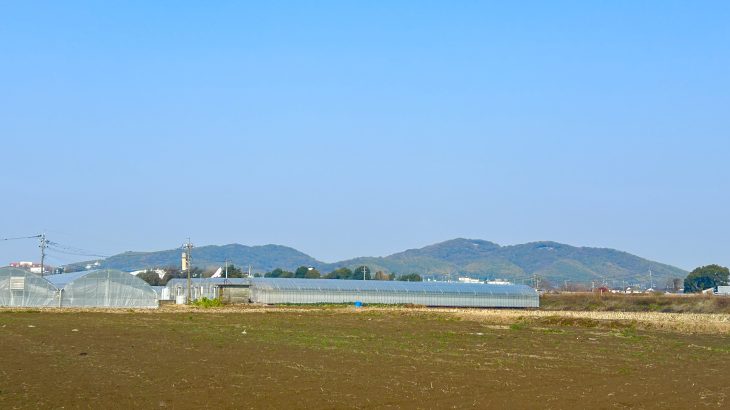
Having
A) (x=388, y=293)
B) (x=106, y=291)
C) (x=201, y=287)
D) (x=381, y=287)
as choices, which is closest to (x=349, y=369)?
(x=106, y=291)

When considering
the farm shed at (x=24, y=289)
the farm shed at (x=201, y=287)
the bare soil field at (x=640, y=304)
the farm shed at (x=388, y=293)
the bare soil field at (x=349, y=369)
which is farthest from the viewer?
the bare soil field at (x=640, y=304)

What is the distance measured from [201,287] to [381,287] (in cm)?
2109

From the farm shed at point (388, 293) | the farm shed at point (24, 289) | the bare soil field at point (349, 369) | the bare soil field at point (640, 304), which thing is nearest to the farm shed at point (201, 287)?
the farm shed at point (388, 293)

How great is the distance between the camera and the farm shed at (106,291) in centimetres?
7144

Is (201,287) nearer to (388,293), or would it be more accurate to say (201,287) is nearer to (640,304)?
(388,293)

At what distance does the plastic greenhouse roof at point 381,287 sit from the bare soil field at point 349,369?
161ft

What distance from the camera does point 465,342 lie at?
35.8 metres

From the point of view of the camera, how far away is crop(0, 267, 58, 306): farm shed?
69188mm

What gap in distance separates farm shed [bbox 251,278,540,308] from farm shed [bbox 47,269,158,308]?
58.4 ft

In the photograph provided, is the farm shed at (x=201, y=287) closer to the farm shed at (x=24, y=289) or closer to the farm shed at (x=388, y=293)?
the farm shed at (x=388, y=293)

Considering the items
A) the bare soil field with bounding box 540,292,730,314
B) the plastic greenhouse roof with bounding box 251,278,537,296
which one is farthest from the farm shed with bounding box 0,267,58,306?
the bare soil field with bounding box 540,292,730,314

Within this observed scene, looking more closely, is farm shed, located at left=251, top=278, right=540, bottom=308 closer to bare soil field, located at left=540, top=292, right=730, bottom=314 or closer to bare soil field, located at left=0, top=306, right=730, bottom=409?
bare soil field, located at left=540, top=292, right=730, bottom=314

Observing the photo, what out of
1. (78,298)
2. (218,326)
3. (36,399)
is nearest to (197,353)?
(36,399)

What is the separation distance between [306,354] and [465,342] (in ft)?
32.1
